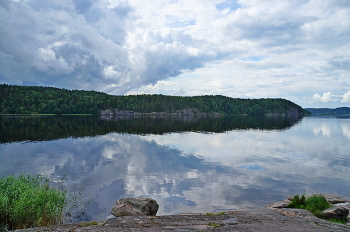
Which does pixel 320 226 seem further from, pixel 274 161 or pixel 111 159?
pixel 111 159

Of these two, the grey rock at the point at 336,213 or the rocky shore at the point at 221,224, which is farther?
the grey rock at the point at 336,213

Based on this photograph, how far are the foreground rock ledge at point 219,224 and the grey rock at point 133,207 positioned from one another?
9.64 feet

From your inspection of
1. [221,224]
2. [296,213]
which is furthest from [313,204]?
[221,224]

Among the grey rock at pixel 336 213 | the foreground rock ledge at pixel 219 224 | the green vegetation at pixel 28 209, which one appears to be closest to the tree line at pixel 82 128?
the green vegetation at pixel 28 209

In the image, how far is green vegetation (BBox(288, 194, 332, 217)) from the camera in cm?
1870

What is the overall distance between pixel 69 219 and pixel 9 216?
14.4ft

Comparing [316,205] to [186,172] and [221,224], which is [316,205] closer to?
[221,224]

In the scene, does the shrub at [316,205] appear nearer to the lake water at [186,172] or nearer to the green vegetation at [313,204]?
the green vegetation at [313,204]

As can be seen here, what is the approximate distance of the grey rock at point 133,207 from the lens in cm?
1840

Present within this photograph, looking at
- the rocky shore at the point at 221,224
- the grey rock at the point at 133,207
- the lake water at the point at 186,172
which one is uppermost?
the rocky shore at the point at 221,224

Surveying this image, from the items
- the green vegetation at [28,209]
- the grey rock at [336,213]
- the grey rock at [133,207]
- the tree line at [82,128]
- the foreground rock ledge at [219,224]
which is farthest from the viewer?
the tree line at [82,128]

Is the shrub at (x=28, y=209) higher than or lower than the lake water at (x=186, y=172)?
higher

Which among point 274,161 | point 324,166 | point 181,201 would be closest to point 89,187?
point 181,201

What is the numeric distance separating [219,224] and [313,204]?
10137 millimetres
